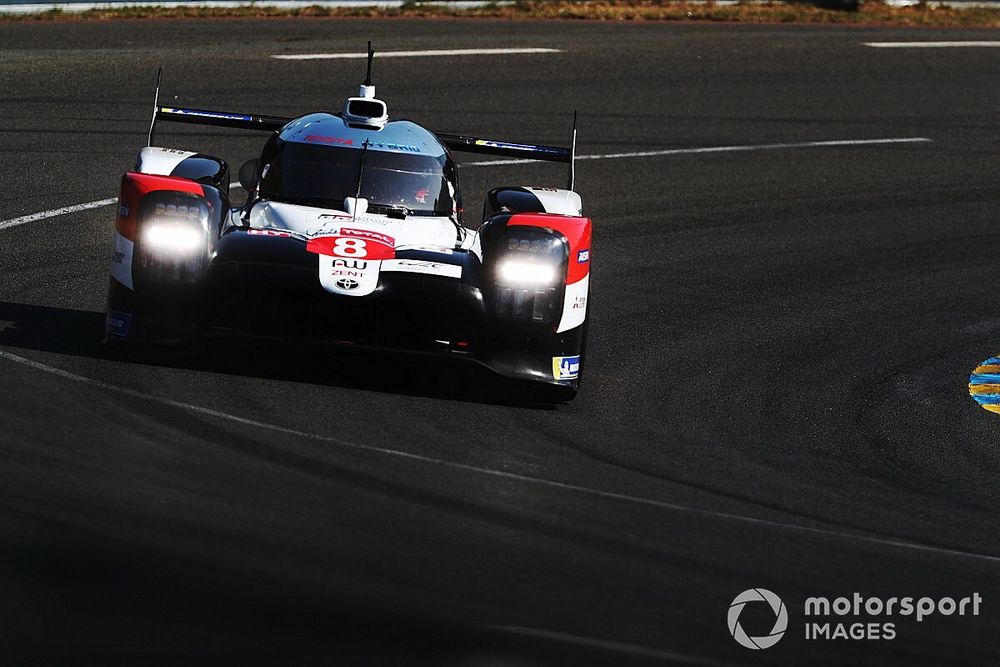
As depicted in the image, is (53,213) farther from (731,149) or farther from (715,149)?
(731,149)

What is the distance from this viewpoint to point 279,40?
18234 mm

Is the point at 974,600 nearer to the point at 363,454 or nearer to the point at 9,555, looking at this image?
the point at 363,454

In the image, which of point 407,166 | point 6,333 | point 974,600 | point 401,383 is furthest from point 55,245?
point 974,600

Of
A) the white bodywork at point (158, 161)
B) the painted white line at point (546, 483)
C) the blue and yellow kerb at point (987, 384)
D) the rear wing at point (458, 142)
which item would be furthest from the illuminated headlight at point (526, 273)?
the blue and yellow kerb at point (987, 384)

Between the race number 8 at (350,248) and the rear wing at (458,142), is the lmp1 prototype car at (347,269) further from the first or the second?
the rear wing at (458,142)

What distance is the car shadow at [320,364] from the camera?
815 centimetres

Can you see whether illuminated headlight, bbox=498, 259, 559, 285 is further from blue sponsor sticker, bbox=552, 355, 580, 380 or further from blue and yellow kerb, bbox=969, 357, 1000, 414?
blue and yellow kerb, bbox=969, 357, 1000, 414

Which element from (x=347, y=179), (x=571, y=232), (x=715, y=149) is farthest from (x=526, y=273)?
(x=715, y=149)

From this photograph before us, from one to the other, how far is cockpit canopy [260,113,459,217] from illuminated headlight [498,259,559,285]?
0.99m

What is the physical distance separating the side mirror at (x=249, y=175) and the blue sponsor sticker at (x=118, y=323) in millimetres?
1361

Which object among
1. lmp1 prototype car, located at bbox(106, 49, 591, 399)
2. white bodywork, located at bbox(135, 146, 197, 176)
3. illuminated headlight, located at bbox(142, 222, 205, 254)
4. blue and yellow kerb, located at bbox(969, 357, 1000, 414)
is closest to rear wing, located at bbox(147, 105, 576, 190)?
white bodywork, located at bbox(135, 146, 197, 176)

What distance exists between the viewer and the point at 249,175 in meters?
9.45

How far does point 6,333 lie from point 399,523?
3.50 m

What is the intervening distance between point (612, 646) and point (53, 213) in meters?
7.91
